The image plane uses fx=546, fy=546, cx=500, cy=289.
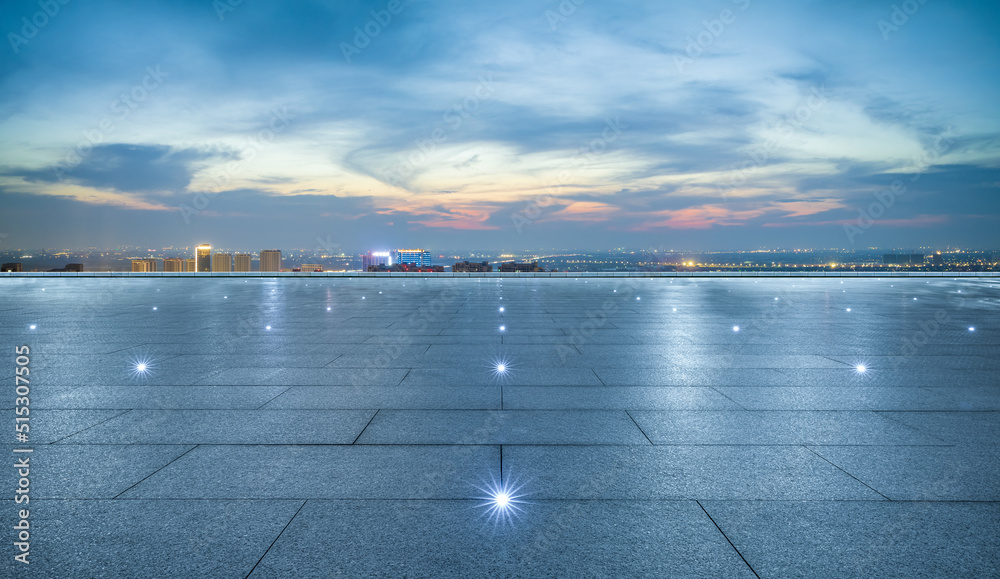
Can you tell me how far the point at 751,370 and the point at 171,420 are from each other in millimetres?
8927

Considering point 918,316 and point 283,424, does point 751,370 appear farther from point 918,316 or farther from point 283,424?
point 918,316

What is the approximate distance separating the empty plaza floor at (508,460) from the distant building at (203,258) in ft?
257

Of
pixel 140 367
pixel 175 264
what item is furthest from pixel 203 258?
pixel 140 367

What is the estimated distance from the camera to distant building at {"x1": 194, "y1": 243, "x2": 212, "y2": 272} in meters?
82.1

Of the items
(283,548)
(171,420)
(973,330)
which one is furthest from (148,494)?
(973,330)

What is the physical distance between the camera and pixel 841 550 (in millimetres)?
3771

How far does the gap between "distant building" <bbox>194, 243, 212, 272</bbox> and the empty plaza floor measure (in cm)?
7827

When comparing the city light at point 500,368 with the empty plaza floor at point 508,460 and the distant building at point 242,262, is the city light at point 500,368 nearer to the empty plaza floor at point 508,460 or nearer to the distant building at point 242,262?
the empty plaza floor at point 508,460

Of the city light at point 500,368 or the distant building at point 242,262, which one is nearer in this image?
the city light at point 500,368

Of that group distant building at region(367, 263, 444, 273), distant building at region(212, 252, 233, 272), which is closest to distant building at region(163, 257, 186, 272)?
distant building at region(212, 252, 233, 272)

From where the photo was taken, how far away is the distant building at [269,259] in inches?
3561

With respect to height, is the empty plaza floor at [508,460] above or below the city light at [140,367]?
below

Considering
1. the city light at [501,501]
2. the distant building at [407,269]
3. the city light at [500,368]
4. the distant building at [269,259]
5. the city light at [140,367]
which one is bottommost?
the city light at [501,501]

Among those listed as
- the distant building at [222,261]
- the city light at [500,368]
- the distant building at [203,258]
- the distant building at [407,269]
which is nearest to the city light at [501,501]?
the city light at [500,368]
